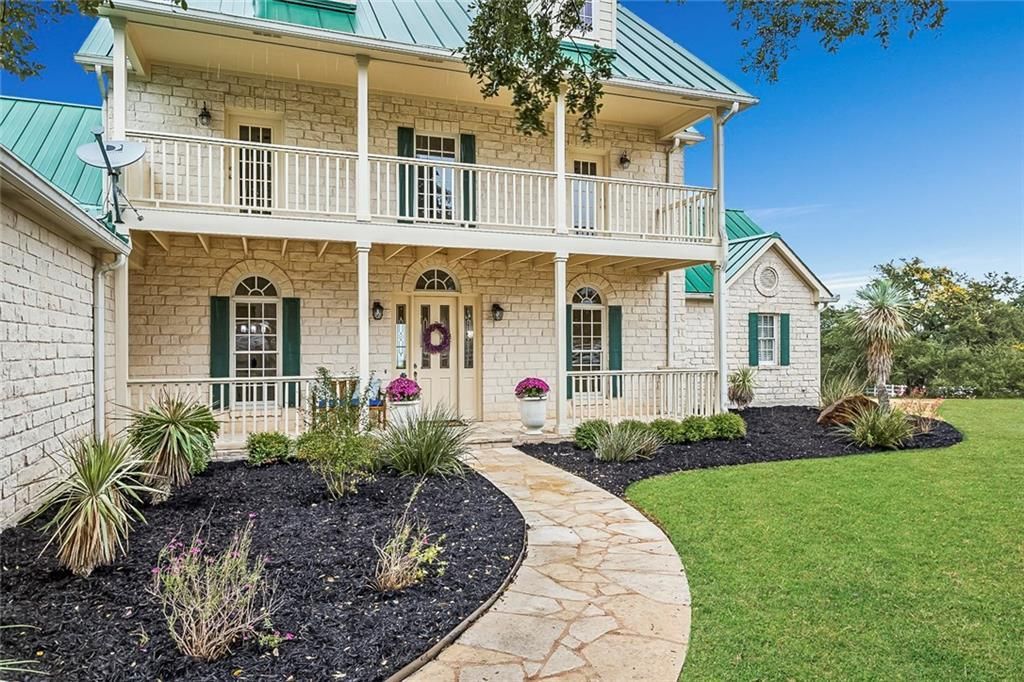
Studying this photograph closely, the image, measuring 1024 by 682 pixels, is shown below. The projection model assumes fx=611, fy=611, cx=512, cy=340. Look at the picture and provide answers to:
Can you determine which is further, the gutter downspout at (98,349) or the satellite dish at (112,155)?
the satellite dish at (112,155)

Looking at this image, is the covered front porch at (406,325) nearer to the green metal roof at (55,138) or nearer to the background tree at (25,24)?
the green metal roof at (55,138)

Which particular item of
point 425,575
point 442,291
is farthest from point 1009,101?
point 425,575

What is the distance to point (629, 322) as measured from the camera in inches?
515

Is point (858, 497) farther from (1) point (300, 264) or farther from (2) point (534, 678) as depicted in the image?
(1) point (300, 264)

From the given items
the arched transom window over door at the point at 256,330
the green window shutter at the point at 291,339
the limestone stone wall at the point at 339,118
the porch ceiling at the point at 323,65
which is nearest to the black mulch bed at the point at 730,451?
the green window shutter at the point at 291,339

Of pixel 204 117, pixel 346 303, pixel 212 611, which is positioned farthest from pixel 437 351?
pixel 212 611

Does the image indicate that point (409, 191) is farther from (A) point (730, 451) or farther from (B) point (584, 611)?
(B) point (584, 611)

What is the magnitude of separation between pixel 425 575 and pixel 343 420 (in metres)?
2.76

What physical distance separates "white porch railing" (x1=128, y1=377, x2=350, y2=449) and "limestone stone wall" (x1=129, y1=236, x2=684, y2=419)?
25.6 inches

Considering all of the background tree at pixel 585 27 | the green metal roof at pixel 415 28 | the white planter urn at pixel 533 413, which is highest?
the green metal roof at pixel 415 28

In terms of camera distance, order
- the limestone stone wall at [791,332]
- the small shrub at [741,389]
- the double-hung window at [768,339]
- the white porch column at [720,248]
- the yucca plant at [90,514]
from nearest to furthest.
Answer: the yucca plant at [90,514], the white porch column at [720,248], the small shrub at [741,389], the limestone stone wall at [791,332], the double-hung window at [768,339]

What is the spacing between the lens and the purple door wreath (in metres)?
11.6

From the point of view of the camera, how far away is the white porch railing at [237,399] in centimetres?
843

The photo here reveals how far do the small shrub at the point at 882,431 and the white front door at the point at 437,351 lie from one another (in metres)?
7.19
